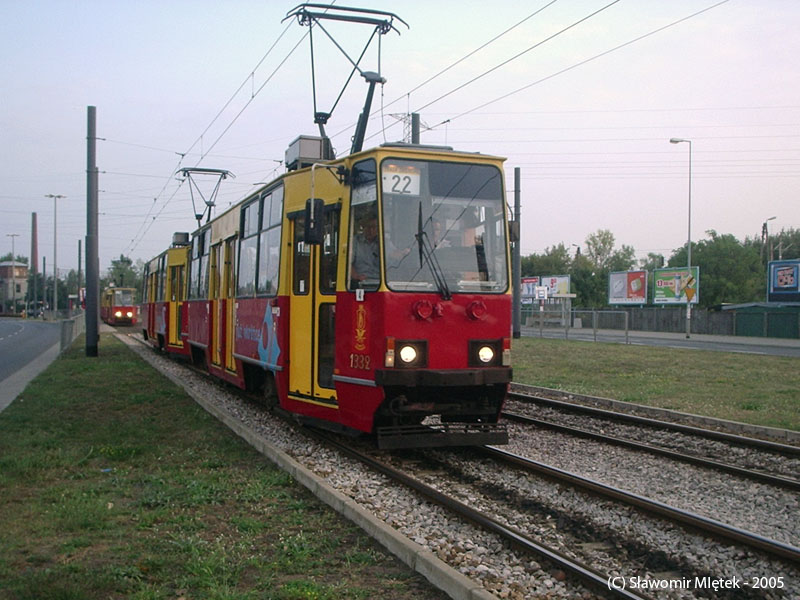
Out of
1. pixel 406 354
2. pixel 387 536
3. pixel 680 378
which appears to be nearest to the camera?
pixel 387 536

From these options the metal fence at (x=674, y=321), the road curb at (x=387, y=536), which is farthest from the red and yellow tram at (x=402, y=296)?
the metal fence at (x=674, y=321)

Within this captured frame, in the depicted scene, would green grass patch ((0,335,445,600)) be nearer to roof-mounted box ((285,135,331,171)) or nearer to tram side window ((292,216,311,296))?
tram side window ((292,216,311,296))

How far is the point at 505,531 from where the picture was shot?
5789 mm

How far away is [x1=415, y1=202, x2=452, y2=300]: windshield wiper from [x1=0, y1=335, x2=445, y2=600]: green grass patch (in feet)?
8.67

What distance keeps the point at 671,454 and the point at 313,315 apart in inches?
181

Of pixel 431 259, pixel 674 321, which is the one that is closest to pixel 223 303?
pixel 431 259

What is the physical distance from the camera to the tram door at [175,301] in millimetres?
21812

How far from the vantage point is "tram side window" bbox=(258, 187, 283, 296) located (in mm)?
10812

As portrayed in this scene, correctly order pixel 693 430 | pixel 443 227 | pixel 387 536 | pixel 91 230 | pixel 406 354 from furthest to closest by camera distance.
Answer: pixel 91 230
pixel 693 430
pixel 443 227
pixel 406 354
pixel 387 536

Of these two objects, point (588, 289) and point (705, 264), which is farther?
point (588, 289)

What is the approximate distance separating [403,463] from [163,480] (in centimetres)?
265

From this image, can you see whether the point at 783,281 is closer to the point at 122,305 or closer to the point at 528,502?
the point at 122,305

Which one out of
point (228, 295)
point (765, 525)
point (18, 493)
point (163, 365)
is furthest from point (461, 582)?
point (163, 365)

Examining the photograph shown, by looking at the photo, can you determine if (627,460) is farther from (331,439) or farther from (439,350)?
(331,439)
